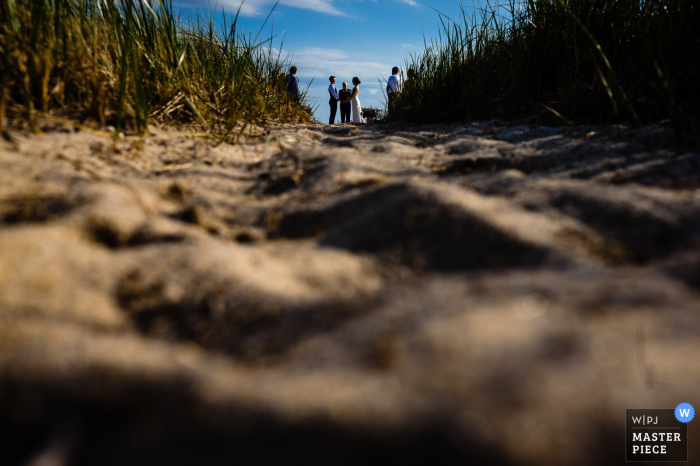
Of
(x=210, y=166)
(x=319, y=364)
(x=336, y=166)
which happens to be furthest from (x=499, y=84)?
(x=319, y=364)

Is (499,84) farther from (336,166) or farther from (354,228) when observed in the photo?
(354,228)

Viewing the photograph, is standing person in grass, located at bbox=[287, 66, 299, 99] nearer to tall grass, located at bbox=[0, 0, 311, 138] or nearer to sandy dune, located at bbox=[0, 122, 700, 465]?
tall grass, located at bbox=[0, 0, 311, 138]

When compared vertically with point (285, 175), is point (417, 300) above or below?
below

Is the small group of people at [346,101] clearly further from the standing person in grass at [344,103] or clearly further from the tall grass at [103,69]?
the tall grass at [103,69]

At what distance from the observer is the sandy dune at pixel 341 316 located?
393 millimetres

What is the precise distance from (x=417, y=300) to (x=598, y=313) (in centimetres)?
26

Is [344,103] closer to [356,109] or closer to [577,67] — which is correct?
[356,109]

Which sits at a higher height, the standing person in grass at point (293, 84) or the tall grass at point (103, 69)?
the standing person in grass at point (293, 84)

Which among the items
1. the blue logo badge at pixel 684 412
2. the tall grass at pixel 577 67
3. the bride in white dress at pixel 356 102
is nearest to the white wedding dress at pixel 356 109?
the bride in white dress at pixel 356 102

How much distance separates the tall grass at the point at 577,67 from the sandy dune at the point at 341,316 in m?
0.82

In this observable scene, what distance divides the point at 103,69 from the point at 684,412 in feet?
6.15

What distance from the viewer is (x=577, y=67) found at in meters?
2.12

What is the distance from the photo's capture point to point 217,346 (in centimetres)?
53

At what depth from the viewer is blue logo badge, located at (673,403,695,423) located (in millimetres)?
389
